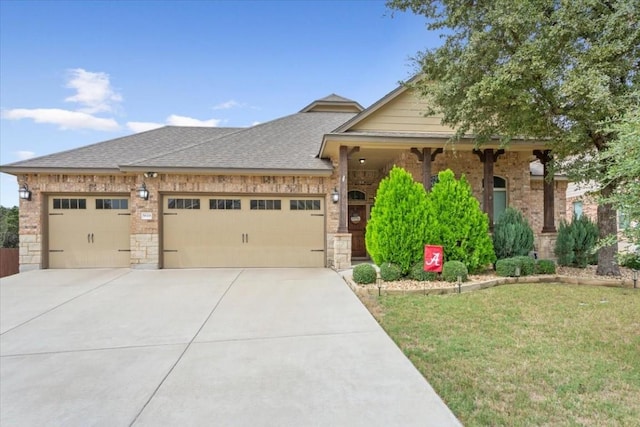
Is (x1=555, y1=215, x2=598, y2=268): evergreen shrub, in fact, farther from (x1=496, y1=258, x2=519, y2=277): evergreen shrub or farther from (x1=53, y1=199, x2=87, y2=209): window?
(x1=53, y1=199, x2=87, y2=209): window

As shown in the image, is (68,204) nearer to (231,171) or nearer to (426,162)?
(231,171)

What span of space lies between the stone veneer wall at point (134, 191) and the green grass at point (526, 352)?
449cm

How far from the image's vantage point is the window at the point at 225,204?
31.4ft

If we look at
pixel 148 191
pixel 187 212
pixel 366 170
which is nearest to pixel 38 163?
pixel 148 191

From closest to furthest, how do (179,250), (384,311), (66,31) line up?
1. (384,311)
2. (179,250)
3. (66,31)

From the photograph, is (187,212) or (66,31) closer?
(187,212)

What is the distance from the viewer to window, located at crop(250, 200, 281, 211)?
966 centimetres

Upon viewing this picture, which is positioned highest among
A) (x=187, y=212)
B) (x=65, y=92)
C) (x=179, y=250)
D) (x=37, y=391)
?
(x=65, y=92)

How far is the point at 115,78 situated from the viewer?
12.8 m

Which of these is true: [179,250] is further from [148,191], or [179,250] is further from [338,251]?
[338,251]

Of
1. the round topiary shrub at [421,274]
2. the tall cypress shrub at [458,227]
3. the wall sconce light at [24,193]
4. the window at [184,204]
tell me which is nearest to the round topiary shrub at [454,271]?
the round topiary shrub at [421,274]

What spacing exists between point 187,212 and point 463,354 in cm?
828

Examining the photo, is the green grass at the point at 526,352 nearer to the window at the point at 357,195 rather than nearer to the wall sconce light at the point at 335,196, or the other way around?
Answer: the wall sconce light at the point at 335,196

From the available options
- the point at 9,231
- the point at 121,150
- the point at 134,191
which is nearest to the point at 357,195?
the point at 134,191
